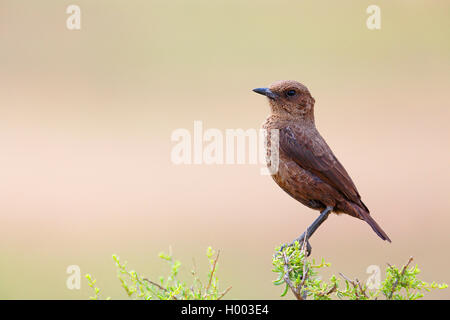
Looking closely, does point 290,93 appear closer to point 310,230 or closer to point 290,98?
point 290,98

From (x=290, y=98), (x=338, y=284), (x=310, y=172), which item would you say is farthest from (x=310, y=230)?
(x=290, y=98)

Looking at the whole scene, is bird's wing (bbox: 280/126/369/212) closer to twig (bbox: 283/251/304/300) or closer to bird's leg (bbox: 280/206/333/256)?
bird's leg (bbox: 280/206/333/256)

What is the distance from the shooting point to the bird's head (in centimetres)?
354

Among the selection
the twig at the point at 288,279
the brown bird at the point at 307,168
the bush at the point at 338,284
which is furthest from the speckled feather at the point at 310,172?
the twig at the point at 288,279

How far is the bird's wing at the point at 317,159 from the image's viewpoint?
324 cm

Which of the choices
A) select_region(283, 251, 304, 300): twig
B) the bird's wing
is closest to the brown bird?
the bird's wing

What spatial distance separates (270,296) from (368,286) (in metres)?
5.19

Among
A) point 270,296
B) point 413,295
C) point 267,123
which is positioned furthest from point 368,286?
point 270,296

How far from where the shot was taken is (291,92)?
355cm

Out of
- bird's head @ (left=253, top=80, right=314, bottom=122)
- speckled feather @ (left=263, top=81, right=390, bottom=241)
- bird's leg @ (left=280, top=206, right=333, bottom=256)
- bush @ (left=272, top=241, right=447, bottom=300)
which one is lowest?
bush @ (left=272, top=241, right=447, bottom=300)

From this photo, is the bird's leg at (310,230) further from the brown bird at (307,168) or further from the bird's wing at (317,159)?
the bird's wing at (317,159)

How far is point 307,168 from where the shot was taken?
3305mm

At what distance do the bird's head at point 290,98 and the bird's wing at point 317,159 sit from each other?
0.15m
